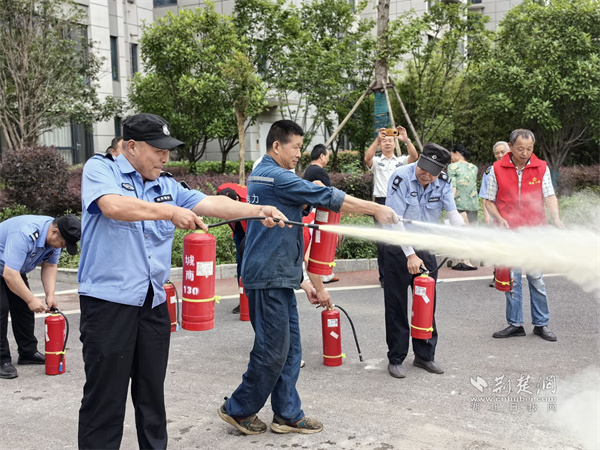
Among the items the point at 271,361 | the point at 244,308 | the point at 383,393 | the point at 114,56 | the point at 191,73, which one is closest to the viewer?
the point at 271,361

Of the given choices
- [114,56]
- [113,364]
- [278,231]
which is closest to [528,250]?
[278,231]

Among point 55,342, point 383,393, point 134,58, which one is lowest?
point 383,393

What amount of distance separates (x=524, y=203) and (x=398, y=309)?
204 centimetres

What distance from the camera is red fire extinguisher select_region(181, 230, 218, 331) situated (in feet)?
12.6

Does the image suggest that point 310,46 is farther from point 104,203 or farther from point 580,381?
point 104,203

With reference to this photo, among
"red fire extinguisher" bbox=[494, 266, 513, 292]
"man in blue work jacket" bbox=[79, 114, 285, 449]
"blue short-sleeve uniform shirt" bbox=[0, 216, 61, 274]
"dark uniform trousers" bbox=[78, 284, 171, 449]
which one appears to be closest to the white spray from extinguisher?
"man in blue work jacket" bbox=[79, 114, 285, 449]

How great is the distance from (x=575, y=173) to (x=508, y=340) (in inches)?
536

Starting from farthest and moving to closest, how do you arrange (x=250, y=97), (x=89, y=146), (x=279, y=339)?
(x=89, y=146) < (x=250, y=97) < (x=279, y=339)

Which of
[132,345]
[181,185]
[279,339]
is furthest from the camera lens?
[279,339]

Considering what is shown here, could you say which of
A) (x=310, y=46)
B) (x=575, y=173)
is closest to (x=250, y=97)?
(x=310, y=46)

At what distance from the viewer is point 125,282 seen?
3.12 metres

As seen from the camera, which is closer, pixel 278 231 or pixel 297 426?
pixel 278 231

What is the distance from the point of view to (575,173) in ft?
59.3

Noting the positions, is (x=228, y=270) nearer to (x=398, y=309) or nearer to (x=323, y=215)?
(x=398, y=309)
